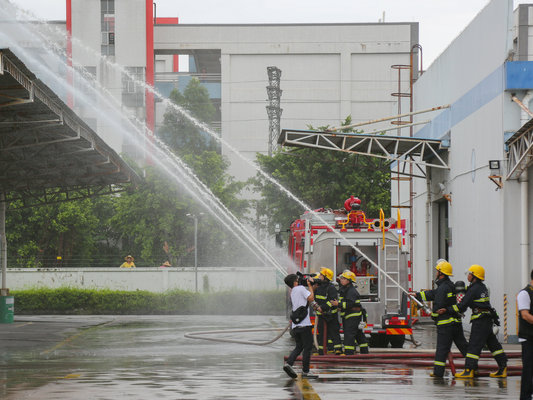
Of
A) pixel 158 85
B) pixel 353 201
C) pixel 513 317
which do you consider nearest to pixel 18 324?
pixel 353 201

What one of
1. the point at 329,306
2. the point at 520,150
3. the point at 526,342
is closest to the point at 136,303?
the point at 520,150

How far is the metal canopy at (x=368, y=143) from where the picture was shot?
1054 inches

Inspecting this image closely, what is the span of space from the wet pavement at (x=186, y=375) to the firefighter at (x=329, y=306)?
1192 millimetres

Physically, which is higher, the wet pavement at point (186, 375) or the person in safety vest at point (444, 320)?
the person in safety vest at point (444, 320)

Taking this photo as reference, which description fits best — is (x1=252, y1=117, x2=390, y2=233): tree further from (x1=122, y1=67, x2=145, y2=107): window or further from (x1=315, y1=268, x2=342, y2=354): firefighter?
(x1=315, y1=268, x2=342, y2=354): firefighter

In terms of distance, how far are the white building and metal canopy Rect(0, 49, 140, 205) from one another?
10.6 metres

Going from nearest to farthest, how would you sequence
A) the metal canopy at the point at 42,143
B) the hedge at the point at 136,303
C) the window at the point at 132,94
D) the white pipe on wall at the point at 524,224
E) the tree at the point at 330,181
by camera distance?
the metal canopy at the point at 42,143 < the white pipe on wall at the point at 524,224 < the hedge at the point at 136,303 < the tree at the point at 330,181 < the window at the point at 132,94

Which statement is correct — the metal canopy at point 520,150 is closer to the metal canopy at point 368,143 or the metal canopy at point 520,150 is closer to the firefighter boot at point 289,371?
the metal canopy at point 368,143

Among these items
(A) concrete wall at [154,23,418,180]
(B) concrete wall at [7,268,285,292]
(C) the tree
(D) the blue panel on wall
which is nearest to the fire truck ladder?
(D) the blue panel on wall

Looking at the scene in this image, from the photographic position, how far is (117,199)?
6725 centimetres

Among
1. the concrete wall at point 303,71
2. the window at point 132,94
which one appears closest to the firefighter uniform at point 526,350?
the concrete wall at point 303,71

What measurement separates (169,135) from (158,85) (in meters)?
9.91

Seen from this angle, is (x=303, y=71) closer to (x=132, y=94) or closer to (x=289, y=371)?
(x=132, y=94)

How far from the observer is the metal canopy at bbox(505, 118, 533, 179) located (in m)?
19.6
